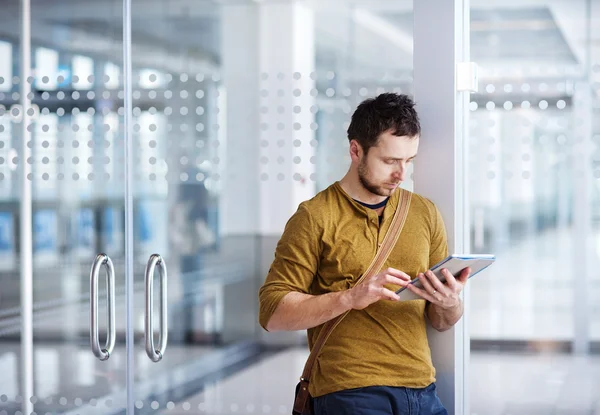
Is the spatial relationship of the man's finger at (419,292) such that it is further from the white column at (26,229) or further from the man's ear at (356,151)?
the white column at (26,229)

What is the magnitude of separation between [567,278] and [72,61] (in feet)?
12.0

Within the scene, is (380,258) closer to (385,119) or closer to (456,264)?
(456,264)

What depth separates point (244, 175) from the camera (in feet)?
25.3

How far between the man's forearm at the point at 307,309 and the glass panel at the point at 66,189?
8.24ft

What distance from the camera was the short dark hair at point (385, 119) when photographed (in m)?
2.49

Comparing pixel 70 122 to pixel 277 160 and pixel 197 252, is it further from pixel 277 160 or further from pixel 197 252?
pixel 197 252

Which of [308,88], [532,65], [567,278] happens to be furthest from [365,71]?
[567,278]

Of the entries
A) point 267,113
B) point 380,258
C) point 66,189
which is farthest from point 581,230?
point 380,258

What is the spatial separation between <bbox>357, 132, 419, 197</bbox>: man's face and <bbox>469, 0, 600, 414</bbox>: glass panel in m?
2.85

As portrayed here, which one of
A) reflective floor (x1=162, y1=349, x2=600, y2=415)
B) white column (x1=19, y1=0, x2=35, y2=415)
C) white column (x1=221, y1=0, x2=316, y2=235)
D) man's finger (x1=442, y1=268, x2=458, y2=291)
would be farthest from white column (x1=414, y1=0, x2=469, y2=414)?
white column (x1=221, y1=0, x2=316, y2=235)

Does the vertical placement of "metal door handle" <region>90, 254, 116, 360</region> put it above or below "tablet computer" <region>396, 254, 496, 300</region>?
below

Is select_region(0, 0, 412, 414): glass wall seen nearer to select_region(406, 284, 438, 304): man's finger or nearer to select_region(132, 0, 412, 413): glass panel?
select_region(132, 0, 412, 413): glass panel

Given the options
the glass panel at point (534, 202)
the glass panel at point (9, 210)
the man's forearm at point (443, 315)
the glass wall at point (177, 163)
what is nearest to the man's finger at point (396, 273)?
the man's forearm at point (443, 315)

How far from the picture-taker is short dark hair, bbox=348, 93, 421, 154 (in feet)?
8.16
